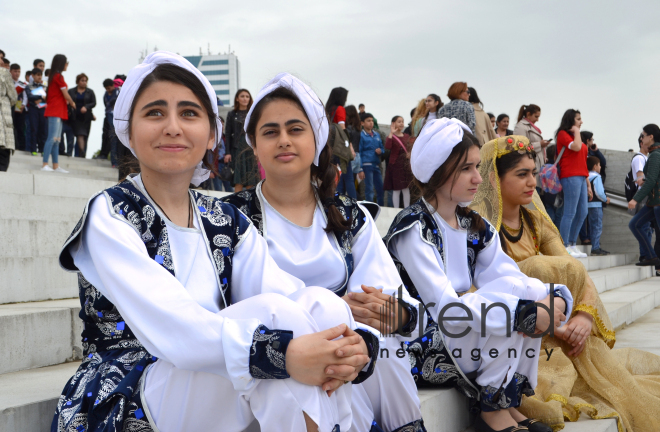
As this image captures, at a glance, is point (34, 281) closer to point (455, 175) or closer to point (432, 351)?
point (432, 351)

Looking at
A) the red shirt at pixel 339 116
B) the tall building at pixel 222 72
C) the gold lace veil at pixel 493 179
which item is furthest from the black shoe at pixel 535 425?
the tall building at pixel 222 72

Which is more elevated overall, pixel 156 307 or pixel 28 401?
pixel 156 307

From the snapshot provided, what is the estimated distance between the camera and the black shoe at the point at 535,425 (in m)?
2.48

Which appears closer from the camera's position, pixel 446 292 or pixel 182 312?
pixel 182 312

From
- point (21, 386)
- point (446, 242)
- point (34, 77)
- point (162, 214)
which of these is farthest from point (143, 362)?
point (34, 77)

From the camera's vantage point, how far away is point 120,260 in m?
1.58

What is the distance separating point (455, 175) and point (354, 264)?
744 mm

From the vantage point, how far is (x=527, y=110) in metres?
8.05

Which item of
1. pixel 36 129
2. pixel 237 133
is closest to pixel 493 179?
pixel 237 133

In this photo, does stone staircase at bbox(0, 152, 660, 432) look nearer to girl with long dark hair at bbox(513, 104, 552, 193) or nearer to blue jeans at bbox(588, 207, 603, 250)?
girl with long dark hair at bbox(513, 104, 552, 193)

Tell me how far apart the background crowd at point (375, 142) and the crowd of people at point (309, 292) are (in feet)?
11.5

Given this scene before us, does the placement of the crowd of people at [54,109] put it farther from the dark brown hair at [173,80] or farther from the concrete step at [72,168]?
the dark brown hair at [173,80]

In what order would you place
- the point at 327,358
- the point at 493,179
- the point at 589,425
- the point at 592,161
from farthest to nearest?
the point at 592,161
the point at 493,179
the point at 589,425
the point at 327,358

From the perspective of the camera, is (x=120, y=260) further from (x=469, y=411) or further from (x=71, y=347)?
(x=469, y=411)
